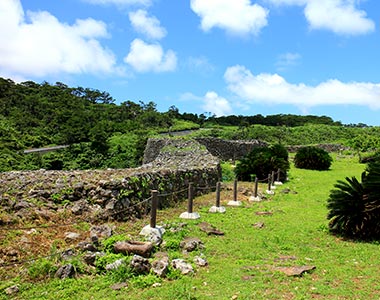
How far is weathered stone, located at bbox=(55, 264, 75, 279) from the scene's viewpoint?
5.31 metres

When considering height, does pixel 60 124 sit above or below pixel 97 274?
above

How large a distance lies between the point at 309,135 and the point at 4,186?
51.0 meters

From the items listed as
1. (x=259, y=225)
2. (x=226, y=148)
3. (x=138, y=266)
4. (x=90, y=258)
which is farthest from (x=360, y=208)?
(x=226, y=148)

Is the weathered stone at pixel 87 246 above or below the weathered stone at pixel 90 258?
above

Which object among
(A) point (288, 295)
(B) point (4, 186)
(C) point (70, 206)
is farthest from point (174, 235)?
(B) point (4, 186)

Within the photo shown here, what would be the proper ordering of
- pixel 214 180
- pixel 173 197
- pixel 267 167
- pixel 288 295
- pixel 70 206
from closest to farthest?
pixel 288 295, pixel 70 206, pixel 173 197, pixel 214 180, pixel 267 167

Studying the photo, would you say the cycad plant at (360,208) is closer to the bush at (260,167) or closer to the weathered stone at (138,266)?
the weathered stone at (138,266)

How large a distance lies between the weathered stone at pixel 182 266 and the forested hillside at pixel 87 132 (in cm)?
2148

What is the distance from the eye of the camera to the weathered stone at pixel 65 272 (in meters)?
5.31

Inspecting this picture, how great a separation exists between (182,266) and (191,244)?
3.66 ft

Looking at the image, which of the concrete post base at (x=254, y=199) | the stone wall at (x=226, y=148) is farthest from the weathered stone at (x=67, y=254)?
the stone wall at (x=226, y=148)

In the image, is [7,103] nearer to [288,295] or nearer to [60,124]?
[60,124]

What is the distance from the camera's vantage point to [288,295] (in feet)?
15.9

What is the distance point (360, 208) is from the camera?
7699 mm
